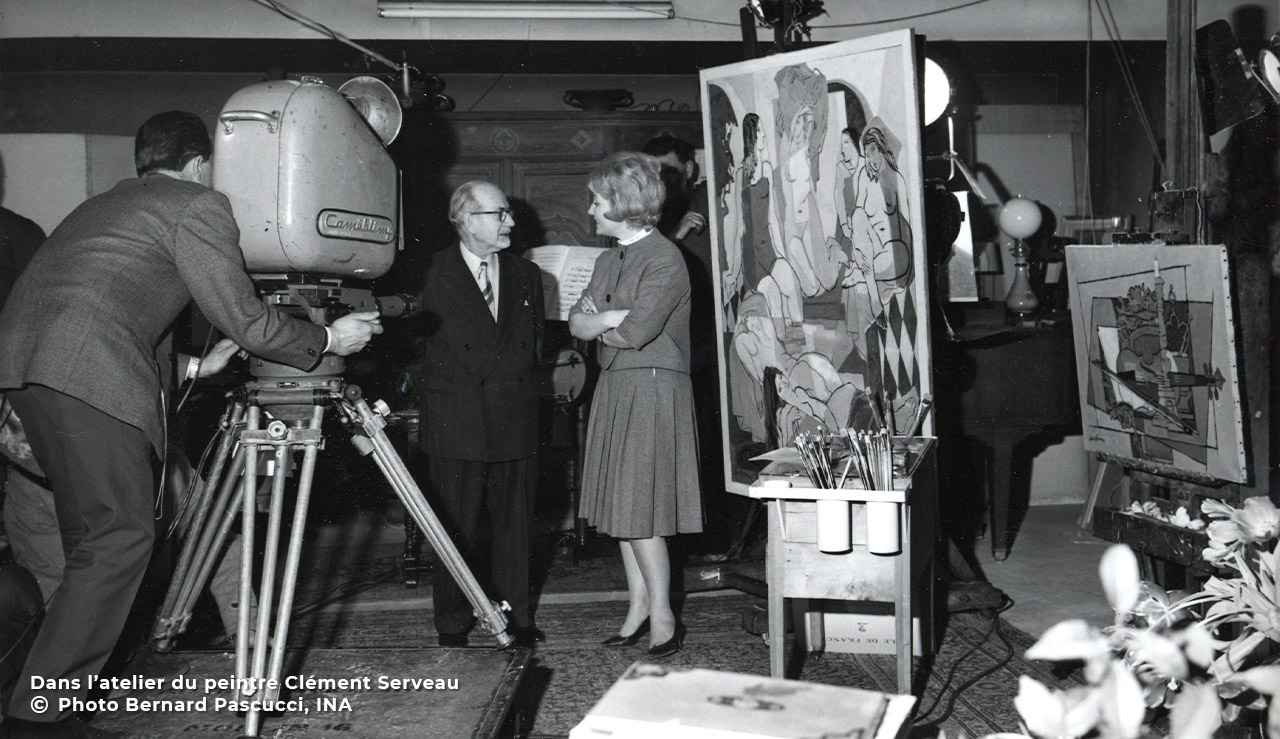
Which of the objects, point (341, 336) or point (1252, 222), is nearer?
point (341, 336)

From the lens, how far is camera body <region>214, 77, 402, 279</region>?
80.5 inches

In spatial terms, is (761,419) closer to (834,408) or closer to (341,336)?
(834,408)

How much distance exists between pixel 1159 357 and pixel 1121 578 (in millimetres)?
2603

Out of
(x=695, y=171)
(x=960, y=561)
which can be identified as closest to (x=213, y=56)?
(x=695, y=171)

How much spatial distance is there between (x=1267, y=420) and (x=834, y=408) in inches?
48.4

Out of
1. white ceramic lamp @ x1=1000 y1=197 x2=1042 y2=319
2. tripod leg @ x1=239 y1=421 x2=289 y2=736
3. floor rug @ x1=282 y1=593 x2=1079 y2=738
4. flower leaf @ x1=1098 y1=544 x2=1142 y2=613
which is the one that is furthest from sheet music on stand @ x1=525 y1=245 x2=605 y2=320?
flower leaf @ x1=1098 y1=544 x2=1142 y2=613

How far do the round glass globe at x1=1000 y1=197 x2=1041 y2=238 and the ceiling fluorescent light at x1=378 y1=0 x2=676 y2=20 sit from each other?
1.74m

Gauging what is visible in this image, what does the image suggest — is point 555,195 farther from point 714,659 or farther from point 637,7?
point 714,659

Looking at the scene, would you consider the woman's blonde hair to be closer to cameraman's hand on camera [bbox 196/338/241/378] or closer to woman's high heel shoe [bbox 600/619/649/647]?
cameraman's hand on camera [bbox 196/338/241/378]

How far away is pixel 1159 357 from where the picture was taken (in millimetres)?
2965

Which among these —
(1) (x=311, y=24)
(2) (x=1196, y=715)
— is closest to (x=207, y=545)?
(2) (x=1196, y=715)

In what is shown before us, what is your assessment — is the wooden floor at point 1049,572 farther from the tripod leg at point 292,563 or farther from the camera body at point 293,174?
the camera body at point 293,174

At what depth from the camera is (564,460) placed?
457 centimetres

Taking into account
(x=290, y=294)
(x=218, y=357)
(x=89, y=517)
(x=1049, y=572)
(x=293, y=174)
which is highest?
(x=293, y=174)
